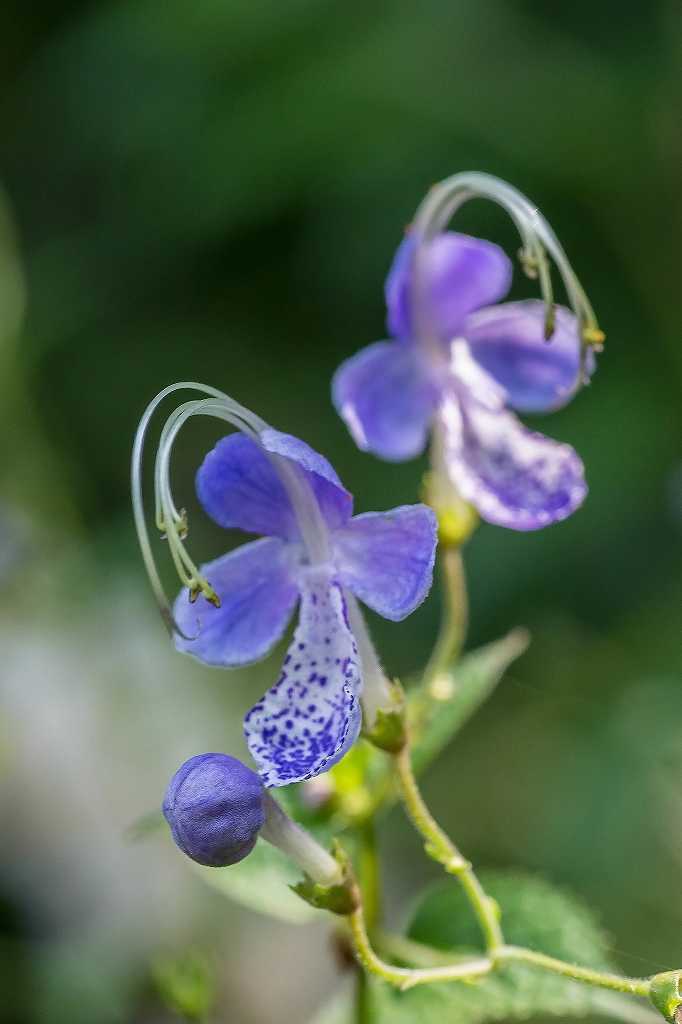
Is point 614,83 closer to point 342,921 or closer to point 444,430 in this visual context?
point 444,430

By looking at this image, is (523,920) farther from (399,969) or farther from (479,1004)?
(399,969)

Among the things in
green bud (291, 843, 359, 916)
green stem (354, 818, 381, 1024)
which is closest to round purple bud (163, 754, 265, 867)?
green bud (291, 843, 359, 916)

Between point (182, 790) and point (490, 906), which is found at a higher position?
point (182, 790)

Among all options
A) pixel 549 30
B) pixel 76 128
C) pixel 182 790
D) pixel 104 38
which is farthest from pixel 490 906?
pixel 76 128

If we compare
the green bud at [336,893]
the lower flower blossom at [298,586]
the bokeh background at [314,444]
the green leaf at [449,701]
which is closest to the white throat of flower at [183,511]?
the lower flower blossom at [298,586]

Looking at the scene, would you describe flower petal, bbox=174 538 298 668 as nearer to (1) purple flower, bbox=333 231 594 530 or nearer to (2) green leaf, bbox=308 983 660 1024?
(1) purple flower, bbox=333 231 594 530

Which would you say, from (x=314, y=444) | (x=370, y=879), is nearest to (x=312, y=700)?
(x=370, y=879)
